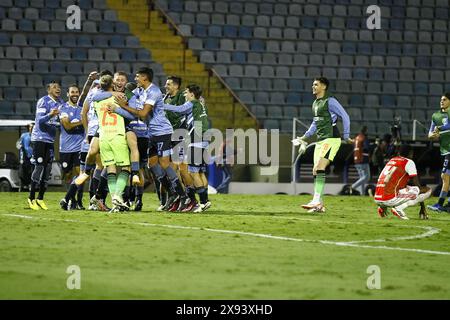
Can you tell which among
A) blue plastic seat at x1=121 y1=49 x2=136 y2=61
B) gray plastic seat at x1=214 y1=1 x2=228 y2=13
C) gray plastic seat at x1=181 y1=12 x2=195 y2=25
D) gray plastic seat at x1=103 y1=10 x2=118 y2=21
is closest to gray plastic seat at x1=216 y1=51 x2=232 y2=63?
gray plastic seat at x1=181 y1=12 x2=195 y2=25

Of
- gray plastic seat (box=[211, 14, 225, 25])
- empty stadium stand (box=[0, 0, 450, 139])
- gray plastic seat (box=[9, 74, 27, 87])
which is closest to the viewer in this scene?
gray plastic seat (box=[9, 74, 27, 87])

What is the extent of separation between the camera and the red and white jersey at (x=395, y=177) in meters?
17.1

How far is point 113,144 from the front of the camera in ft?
56.4

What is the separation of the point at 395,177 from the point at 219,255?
6.57 meters

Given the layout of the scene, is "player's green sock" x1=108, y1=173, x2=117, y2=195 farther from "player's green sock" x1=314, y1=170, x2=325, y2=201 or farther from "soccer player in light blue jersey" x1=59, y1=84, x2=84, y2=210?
"player's green sock" x1=314, y1=170, x2=325, y2=201

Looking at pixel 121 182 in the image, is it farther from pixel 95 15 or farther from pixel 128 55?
pixel 95 15

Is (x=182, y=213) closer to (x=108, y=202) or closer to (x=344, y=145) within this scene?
(x=108, y=202)

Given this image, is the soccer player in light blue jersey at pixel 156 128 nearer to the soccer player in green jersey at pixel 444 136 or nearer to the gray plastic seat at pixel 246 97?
the soccer player in green jersey at pixel 444 136

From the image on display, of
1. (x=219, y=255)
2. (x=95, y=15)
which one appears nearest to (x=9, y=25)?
(x=95, y=15)

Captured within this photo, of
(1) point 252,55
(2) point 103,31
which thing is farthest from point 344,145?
(2) point 103,31

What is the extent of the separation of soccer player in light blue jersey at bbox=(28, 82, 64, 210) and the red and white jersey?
5.70 meters

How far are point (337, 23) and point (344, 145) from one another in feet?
24.4

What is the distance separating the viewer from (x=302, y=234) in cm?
1405

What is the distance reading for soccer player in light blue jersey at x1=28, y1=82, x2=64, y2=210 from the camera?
729 inches
